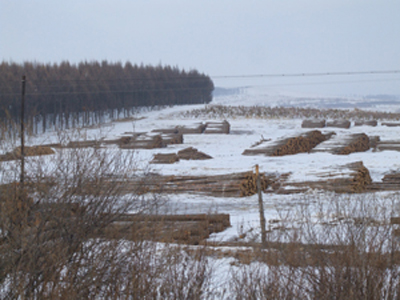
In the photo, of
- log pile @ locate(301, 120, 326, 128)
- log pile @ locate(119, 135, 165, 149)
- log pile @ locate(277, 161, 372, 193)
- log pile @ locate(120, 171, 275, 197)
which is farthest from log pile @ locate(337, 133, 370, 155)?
log pile @ locate(119, 135, 165, 149)

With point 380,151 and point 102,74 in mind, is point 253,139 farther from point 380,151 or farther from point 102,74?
point 102,74

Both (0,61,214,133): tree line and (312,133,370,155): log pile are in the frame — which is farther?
(0,61,214,133): tree line

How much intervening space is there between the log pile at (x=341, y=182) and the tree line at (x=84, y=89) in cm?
2559

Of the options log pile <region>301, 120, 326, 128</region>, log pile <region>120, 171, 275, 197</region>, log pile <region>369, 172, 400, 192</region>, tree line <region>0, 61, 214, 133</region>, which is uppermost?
tree line <region>0, 61, 214, 133</region>

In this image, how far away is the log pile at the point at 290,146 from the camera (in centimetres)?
2166

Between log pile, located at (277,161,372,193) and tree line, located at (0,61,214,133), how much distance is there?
2559 centimetres

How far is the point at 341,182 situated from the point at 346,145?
815 centimetres

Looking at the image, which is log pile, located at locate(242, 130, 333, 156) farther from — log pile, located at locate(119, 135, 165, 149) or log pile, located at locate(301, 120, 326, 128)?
log pile, located at locate(301, 120, 326, 128)

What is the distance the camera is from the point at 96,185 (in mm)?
5930

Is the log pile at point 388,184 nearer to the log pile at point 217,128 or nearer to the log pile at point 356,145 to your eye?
the log pile at point 356,145

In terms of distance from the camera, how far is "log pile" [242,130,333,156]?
21.7 metres

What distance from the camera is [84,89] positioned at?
4956 centimetres

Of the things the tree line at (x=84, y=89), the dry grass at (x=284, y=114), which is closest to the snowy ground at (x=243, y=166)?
the dry grass at (x=284, y=114)

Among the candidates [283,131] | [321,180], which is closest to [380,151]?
[321,180]
